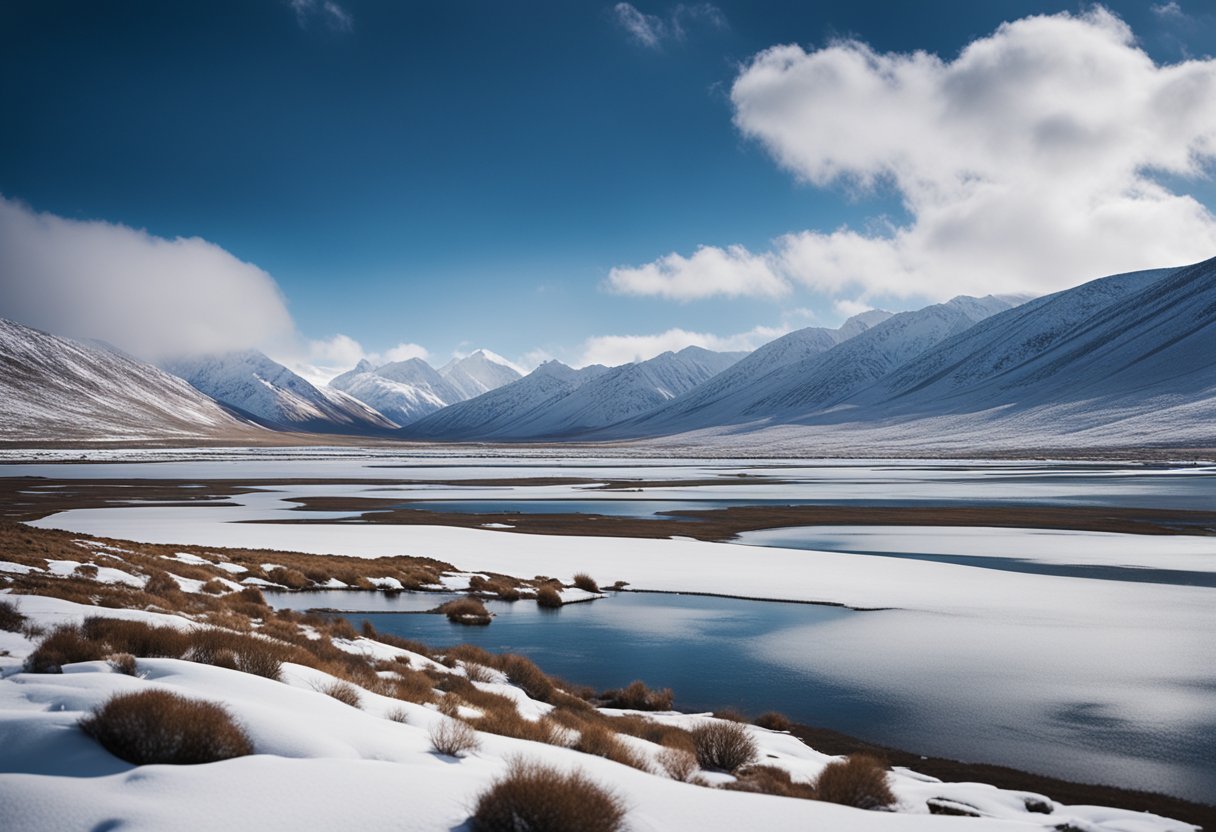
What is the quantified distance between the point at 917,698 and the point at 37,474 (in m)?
104

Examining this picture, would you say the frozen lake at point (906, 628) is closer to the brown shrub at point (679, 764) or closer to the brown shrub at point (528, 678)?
the brown shrub at point (528, 678)

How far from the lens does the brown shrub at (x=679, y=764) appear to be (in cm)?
973

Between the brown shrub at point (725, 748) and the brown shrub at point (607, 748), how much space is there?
5.21ft

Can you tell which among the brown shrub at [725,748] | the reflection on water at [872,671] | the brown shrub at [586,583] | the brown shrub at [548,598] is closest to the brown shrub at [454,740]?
the brown shrub at [725,748]

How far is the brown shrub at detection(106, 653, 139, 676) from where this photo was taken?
892 centimetres

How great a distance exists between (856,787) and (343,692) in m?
6.43

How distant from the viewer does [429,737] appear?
8805 mm

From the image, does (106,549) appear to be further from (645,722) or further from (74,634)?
(645,722)

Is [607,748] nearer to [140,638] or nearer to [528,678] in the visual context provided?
[528,678]

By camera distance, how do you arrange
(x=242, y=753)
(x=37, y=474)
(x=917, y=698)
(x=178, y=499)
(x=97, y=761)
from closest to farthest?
(x=97, y=761) < (x=242, y=753) < (x=917, y=698) < (x=178, y=499) < (x=37, y=474)

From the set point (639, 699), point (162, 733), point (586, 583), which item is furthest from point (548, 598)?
point (162, 733)

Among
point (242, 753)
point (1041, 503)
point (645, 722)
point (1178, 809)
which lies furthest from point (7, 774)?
point (1041, 503)

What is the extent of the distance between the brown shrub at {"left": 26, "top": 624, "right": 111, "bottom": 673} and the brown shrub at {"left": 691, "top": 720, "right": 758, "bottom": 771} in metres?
7.97

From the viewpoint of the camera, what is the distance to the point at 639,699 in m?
15.2
